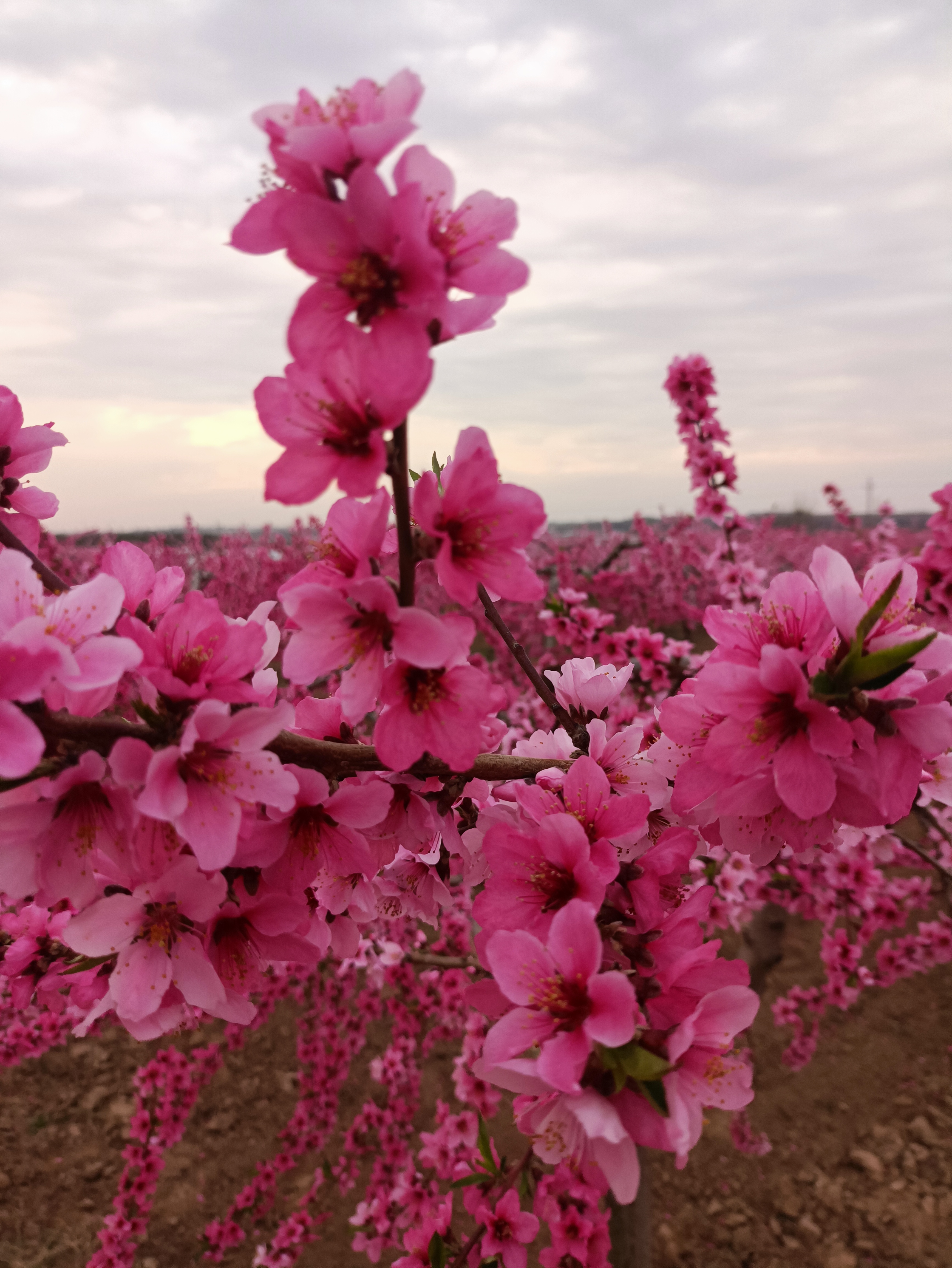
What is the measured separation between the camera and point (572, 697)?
4.81 feet

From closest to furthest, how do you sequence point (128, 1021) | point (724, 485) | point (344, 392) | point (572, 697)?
point (344, 392) < point (128, 1021) < point (572, 697) < point (724, 485)

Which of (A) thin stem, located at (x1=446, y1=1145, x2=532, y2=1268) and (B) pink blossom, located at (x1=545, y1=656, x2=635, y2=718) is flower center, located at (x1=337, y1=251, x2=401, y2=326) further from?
(A) thin stem, located at (x1=446, y1=1145, x2=532, y2=1268)

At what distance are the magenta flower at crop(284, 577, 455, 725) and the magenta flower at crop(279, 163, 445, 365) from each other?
273 mm

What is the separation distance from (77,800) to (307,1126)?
4.23 metres

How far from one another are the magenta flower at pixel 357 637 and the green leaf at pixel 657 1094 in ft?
1.77

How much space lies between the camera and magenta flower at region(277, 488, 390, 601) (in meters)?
0.87

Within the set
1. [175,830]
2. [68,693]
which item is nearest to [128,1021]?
[175,830]

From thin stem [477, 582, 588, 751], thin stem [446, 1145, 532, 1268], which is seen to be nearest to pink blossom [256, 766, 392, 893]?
thin stem [477, 582, 588, 751]

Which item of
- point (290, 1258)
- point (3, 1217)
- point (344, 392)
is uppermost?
point (344, 392)

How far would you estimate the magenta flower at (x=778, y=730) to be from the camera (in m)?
0.90

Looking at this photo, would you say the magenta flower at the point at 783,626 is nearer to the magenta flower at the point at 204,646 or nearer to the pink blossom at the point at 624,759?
the pink blossom at the point at 624,759

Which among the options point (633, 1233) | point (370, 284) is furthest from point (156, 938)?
point (633, 1233)

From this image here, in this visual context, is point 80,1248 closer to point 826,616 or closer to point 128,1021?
point 128,1021

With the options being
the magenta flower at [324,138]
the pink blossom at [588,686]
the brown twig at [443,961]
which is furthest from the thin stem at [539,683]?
the brown twig at [443,961]
